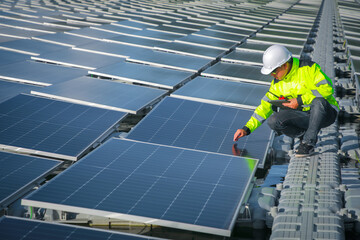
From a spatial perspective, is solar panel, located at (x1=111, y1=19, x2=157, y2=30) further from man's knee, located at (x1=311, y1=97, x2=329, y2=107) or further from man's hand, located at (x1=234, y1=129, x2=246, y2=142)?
man's knee, located at (x1=311, y1=97, x2=329, y2=107)

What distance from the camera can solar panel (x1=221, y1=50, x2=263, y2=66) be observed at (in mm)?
14777

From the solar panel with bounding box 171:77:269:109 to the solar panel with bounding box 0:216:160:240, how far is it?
5737mm

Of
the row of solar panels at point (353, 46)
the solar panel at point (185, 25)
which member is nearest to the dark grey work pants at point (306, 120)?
the row of solar panels at point (353, 46)

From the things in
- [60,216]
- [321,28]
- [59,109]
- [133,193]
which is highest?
[321,28]

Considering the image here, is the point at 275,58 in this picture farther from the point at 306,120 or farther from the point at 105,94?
the point at 105,94

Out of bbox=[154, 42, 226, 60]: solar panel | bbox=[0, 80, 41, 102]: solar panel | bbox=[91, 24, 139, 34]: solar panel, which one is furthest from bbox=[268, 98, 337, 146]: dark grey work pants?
bbox=[91, 24, 139, 34]: solar panel

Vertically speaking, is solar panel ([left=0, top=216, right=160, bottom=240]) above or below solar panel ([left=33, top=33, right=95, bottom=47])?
below

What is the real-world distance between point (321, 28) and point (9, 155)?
22.7 m

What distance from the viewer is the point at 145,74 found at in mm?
12492

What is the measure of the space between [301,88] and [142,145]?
2916mm

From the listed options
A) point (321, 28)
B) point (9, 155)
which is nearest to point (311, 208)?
point (9, 155)

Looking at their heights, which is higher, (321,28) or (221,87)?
(321,28)

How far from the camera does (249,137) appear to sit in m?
8.28

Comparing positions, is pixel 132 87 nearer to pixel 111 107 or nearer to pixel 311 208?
pixel 111 107
